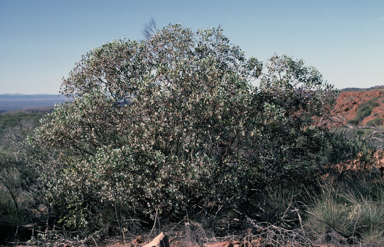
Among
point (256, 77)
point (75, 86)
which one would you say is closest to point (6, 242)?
point (75, 86)

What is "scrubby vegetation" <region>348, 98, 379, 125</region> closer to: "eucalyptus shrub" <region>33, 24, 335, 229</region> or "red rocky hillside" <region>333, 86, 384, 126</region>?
"red rocky hillside" <region>333, 86, 384, 126</region>

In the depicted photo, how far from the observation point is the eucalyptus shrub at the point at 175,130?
4.70 m

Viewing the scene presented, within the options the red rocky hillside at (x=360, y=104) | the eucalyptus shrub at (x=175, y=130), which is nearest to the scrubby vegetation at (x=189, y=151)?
the eucalyptus shrub at (x=175, y=130)

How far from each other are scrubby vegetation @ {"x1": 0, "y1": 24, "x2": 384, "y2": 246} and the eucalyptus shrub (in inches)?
0.9

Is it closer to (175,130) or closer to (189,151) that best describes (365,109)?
(189,151)

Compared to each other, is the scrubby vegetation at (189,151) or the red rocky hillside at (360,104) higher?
the red rocky hillside at (360,104)

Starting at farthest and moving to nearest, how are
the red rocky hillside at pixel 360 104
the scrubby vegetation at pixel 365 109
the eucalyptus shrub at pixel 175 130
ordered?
1. the scrubby vegetation at pixel 365 109
2. the red rocky hillside at pixel 360 104
3. the eucalyptus shrub at pixel 175 130

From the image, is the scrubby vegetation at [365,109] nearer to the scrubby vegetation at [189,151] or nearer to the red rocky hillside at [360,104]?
the red rocky hillside at [360,104]

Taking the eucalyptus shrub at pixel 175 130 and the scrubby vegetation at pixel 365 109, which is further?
the scrubby vegetation at pixel 365 109

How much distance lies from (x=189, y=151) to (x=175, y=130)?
915 millimetres

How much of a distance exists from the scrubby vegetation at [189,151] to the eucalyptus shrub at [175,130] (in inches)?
0.9

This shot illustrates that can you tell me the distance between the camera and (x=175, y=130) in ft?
14.9

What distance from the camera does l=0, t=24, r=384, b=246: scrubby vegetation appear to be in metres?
4.71

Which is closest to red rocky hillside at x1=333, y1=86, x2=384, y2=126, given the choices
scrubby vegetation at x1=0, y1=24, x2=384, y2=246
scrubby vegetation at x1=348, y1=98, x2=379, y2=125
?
scrubby vegetation at x1=348, y1=98, x2=379, y2=125
